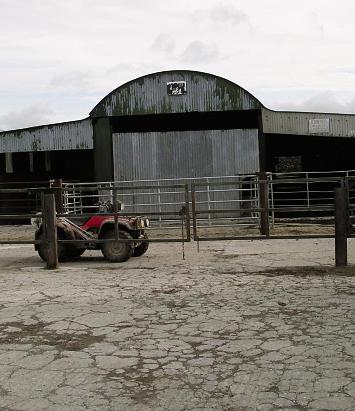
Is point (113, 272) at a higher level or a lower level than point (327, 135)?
lower

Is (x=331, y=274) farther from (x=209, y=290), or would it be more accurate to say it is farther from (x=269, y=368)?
(x=269, y=368)

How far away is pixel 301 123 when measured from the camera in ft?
58.1

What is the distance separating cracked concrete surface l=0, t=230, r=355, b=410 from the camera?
362 cm

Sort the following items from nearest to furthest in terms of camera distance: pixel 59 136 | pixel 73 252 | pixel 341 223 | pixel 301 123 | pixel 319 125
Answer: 1. pixel 341 223
2. pixel 73 252
3. pixel 319 125
4. pixel 301 123
5. pixel 59 136

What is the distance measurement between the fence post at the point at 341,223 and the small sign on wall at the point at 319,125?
9790 mm

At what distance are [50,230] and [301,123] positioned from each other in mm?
11140

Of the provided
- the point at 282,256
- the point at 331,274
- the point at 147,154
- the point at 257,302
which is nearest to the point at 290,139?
the point at 147,154

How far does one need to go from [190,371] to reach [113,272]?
4.65 meters

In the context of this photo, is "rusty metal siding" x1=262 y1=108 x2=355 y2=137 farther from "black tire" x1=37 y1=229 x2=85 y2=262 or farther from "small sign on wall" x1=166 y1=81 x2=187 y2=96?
"black tire" x1=37 y1=229 x2=85 y2=262

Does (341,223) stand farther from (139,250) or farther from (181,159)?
(181,159)

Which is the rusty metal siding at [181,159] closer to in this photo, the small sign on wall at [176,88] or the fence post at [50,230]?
the small sign on wall at [176,88]

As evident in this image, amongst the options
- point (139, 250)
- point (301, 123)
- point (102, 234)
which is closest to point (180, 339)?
point (102, 234)

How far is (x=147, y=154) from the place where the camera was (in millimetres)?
18562

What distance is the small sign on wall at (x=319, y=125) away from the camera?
1756 cm
